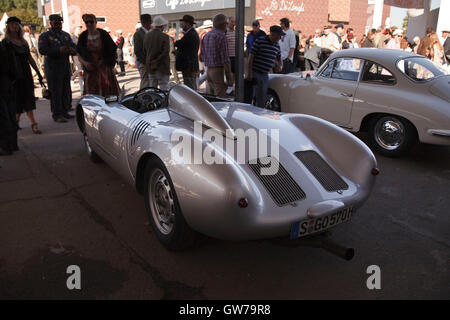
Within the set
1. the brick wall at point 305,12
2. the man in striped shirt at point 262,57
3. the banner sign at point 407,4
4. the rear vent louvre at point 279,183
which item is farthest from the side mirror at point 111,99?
the brick wall at point 305,12

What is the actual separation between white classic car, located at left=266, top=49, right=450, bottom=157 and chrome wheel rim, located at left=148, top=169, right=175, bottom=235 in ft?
12.1

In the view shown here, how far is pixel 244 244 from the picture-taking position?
2963mm

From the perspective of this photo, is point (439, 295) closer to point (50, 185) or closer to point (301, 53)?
point (50, 185)

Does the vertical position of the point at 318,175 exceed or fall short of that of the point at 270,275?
it exceeds it

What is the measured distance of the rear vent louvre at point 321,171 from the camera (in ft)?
8.93

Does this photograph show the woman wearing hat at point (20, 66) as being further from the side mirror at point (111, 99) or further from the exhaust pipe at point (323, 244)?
the exhaust pipe at point (323, 244)

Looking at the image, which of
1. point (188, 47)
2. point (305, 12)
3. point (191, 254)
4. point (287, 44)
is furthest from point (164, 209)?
point (305, 12)

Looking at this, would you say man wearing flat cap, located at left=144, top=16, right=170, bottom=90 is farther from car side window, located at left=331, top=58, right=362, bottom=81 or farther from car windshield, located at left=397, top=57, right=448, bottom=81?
car windshield, located at left=397, top=57, right=448, bottom=81

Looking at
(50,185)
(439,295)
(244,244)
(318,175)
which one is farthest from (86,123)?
(439,295)

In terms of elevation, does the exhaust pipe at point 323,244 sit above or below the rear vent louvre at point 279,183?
below

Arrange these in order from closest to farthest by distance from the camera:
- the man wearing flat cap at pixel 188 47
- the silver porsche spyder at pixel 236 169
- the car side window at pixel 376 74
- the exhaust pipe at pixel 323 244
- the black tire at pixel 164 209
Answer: the silver porsche spyder at pixel 236 169
the exhaust pipe at pixel 323 244
the black tire at pixel 164 209
the car side window at pixel 376 74
the man wearing flat cap at pixel 188 47

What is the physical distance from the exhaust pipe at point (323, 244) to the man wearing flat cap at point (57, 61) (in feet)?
19.9

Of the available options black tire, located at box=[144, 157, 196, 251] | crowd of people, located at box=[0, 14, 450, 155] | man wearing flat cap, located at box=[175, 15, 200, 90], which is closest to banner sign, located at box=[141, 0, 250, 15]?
man wearing flat cap, located at box=[175, 15, 200, 90]
